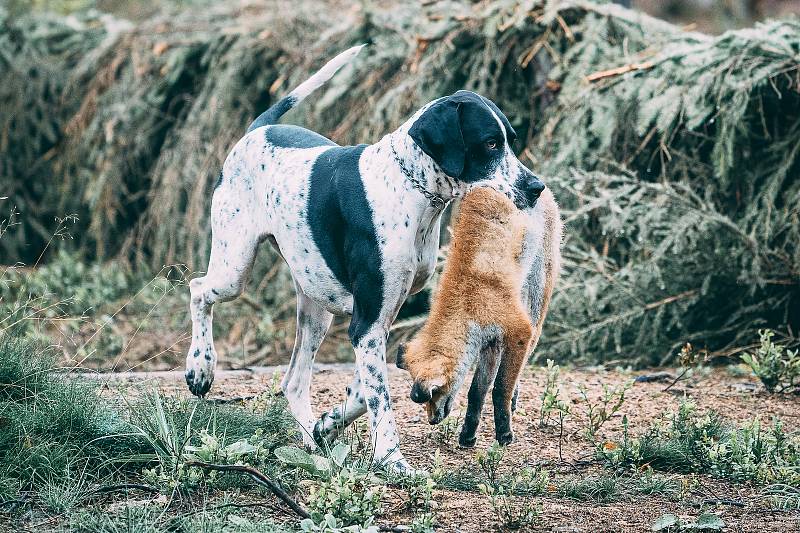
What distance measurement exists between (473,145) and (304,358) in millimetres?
1581

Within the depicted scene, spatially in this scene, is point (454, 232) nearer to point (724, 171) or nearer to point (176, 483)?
point (176, 483)

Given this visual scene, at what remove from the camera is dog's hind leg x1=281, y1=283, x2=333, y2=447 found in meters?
5.55

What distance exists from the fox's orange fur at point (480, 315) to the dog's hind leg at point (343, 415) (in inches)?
11.1

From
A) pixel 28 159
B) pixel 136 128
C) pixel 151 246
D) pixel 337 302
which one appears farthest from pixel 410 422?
pixel 28 159

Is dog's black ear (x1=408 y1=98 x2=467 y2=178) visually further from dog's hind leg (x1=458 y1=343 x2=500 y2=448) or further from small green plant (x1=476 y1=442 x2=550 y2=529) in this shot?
small green plant (x1=476 y1=442 x2=550 y2=529)

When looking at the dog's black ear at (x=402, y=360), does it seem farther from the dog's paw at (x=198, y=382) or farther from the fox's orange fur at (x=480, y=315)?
the dog's paw at (x=198, y=382)

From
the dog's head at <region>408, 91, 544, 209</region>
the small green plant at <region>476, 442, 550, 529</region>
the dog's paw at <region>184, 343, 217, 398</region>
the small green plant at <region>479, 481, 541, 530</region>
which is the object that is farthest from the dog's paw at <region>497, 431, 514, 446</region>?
the dog's paw at <region>184, 343, 217, 398</region>

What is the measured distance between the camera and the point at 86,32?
11703 millimetres

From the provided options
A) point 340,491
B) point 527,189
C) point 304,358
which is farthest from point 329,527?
point 304,358

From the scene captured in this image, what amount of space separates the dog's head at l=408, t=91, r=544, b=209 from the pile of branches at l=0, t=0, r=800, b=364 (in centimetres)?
252

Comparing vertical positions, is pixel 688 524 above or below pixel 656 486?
above

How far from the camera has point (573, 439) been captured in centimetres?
551

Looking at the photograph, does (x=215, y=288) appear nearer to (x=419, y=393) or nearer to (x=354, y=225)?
(x=354, y=225)

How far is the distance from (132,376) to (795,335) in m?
4.50
